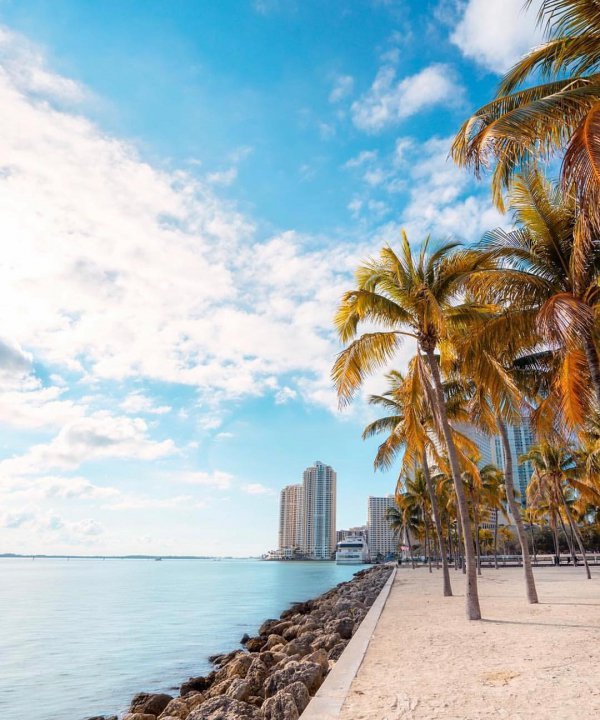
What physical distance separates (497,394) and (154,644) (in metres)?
16.0

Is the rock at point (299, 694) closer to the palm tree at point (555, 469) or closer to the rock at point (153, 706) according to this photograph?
the rock at point (153, 706)

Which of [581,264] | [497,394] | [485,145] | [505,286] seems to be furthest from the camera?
[497,394]

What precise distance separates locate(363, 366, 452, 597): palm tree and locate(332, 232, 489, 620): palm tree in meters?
0.80

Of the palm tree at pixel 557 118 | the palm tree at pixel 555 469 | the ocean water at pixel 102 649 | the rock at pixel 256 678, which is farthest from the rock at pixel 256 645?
the palm tree at pixel 555 469

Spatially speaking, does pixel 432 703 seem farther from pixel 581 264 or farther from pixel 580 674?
pixel 581 264

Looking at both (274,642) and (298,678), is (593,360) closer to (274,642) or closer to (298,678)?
(298,678)

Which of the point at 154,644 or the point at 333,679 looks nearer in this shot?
the point at 333,679

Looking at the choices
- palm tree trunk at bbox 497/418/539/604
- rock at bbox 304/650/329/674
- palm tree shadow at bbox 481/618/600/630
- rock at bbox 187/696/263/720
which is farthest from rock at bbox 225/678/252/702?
palm tree trunk at bbox 497/418/539/604

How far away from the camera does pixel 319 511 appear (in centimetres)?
18825

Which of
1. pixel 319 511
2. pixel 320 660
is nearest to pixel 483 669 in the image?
pixel 320 660

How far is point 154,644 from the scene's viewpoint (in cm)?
→ 1928

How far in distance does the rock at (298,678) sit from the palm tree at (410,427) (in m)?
6.67

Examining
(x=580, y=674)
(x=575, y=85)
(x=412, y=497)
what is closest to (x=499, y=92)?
(x=575, y=85)

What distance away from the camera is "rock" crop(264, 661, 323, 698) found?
742cm
